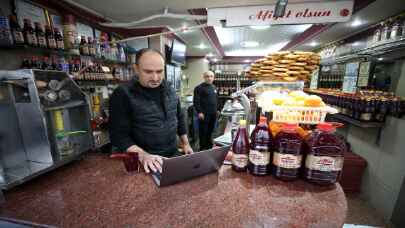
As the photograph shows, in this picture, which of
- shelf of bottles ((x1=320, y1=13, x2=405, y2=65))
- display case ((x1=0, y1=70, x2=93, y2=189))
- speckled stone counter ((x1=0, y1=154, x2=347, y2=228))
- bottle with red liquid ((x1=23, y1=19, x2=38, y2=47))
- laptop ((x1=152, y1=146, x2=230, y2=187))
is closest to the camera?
speckled stone counter ((x1=0, y1=154, x2=347, y2=228))

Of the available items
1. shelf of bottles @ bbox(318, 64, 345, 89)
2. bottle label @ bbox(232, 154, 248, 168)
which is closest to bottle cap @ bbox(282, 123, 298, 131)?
bottle label @ bbox(232, 154, 248, 168)

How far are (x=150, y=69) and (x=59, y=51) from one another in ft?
5.30

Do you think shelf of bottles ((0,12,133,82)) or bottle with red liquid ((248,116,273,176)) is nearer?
bottle with red liquid ((248,116,273,176))

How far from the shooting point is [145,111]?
1375 millimetres

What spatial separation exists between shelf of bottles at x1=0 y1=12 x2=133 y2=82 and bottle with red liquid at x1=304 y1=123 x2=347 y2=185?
245 centimetres

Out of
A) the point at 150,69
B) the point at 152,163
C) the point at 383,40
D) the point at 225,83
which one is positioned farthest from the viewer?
the point at 225,83

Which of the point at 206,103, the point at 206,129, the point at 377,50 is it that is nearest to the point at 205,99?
the point at 206,103

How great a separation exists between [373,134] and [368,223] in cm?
121

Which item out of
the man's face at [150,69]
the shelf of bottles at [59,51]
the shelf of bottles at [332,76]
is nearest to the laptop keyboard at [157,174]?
the man's face at [150,69]

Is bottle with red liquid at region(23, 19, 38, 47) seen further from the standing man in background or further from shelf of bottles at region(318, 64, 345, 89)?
shelf of bottles at region(318, 64, 345, 89)

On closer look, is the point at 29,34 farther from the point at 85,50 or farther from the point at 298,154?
the point at 298,154

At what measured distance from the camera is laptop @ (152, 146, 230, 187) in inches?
31.0

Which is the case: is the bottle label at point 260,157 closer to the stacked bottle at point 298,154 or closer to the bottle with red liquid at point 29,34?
the stacked bottle at point 298,154

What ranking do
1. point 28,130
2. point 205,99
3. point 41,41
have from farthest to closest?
point 205,99 < point 41,41 < point 28,130
